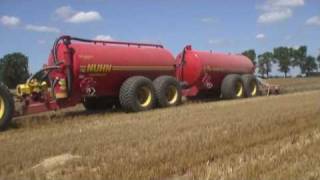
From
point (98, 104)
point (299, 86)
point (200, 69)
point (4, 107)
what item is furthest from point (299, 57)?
point (4, 107)

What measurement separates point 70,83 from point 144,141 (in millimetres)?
5351

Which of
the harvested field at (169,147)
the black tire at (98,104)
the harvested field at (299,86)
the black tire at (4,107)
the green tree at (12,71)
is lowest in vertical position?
the harvested field at (299,86)

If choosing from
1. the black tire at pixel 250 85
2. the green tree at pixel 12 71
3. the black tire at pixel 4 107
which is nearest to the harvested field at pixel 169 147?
the black tire at pixel 4 107

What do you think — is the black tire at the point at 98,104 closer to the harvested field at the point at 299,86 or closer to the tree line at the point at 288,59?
the harvested field at the point at 299,86

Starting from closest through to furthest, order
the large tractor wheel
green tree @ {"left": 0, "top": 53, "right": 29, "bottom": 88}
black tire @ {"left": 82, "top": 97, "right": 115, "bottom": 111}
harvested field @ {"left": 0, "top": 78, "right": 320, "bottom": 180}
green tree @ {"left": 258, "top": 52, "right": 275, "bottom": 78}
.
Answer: harvested field @ {"left": 0, "top": 78, "right": 320, "bottom": 180} < black tire @ {"left": 82, "top": 97, "right": 115, "bottom": 111} < the large tractor wheel < green tree @ {"left": 0, "top": 53, "right": 29, "bottom": 88} < green tree @ {"left": 258, "top": 52, "right": 275, "bottom": 78}

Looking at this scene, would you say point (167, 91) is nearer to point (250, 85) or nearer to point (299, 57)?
point (250, 85)

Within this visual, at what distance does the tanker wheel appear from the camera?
48.7 feet

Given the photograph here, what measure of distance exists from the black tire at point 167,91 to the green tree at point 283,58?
8270cm

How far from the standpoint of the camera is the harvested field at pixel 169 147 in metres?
6.79

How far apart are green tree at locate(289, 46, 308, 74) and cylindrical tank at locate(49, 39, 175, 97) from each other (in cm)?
8250

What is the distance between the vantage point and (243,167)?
6.87 meters

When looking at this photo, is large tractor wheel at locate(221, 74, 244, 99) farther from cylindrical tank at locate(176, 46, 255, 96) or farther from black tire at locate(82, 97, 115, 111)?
black tire at locate(82, 97, 115, 111)

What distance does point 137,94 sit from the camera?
15.3 m

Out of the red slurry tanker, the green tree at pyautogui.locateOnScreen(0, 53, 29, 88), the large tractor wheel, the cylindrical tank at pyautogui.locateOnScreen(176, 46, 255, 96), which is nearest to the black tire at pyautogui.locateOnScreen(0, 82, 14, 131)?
the red slurry tanker
